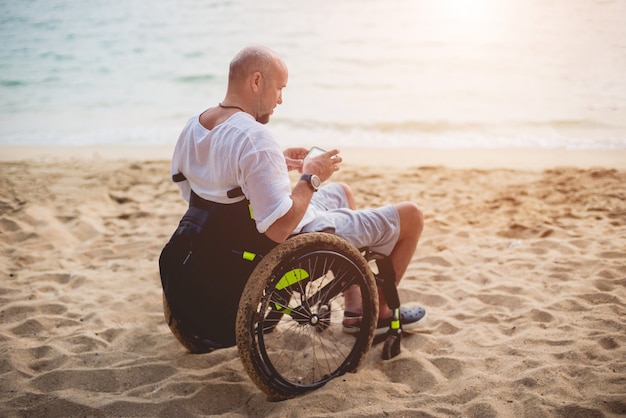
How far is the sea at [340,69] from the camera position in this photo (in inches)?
346

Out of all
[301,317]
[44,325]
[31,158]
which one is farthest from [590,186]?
[31,158]

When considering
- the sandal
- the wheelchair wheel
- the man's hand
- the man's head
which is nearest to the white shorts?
the wheelchair wheel

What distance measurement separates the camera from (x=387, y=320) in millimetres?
3127

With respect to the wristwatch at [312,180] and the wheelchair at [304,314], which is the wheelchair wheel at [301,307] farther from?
the wristwatch at [312,180]

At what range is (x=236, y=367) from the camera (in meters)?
3.03

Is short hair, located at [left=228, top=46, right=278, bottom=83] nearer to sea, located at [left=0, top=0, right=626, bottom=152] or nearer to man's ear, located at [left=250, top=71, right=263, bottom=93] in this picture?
man's ear, located at [left=250, top=71, right=263, bottom=93]

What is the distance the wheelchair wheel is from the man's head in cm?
61

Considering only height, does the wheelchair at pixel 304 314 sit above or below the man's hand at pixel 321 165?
below

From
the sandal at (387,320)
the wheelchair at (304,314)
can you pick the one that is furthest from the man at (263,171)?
the sandal at (387,320)

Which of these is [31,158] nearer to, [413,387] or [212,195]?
[212,195]

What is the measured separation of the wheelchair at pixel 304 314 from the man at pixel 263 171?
4.8 inches

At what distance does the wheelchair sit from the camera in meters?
2.46

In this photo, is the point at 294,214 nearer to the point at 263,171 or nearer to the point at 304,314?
the point at 263,171

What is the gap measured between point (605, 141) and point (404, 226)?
5676mm
